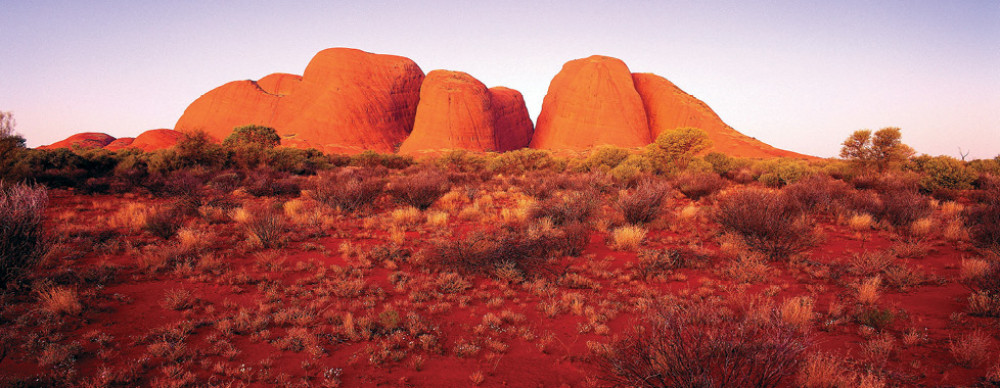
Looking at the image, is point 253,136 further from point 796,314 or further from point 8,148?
point 796,314

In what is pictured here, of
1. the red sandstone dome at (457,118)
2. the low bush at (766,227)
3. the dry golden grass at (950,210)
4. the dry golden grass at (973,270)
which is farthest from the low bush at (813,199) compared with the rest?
the red sandstone dome at (457,118)

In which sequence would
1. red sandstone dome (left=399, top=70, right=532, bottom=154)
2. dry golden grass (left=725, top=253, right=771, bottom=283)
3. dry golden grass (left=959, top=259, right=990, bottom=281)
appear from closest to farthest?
1. dry golden grass (left=959, top=259, right=990, bottom=281)
2. dry golden grass (left=725, top=253, right=771, bottom=283)
3. red sandstone dome (left=399, top=70, right=532, bottom=154)

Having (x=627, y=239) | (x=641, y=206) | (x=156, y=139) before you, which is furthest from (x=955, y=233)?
(x=156, y=139)

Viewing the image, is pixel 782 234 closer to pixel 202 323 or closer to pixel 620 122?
pixel 202 323

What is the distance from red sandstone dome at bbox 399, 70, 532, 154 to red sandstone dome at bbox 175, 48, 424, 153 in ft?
10.8

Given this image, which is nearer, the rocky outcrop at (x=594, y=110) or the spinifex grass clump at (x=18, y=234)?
the spinifex grass clump at (x=18, y=234)

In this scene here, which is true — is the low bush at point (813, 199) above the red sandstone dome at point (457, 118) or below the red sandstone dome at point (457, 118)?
below

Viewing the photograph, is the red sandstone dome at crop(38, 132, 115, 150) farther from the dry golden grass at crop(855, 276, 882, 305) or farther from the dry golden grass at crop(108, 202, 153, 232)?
the dry golden grass at crop(855, 276, 882, 305)

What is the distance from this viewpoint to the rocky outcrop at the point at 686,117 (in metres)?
38.5

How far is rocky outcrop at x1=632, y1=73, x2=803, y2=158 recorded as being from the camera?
38.5 m

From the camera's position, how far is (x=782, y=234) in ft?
20.0

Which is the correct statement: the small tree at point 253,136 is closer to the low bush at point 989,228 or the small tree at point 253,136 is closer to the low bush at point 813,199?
the low bush at point 813,199

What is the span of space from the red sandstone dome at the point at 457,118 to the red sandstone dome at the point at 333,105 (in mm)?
3289

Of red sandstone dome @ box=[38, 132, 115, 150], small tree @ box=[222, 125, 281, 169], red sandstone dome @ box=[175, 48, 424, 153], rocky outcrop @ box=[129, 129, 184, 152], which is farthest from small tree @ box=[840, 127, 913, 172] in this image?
red sandstone dome @ box=[38, 132, 115, 150]
